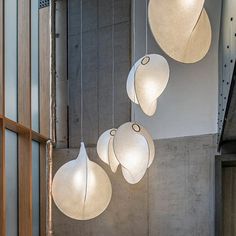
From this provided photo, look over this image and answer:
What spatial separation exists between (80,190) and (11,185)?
2.34 meters

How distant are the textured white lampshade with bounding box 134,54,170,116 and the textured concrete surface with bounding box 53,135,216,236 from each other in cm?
248

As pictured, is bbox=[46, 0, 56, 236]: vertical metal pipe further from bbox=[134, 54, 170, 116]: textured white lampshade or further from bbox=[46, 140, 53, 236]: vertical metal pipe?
bbox=[134, 54, 170, 116]: textured white lampshade

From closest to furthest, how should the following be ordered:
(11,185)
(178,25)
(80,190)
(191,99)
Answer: (178,25)
(80,190)
(11,185)
(191,99)

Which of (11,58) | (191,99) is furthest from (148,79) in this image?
(11,58)

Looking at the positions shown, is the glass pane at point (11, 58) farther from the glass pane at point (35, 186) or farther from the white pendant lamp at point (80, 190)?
the white pendant lamp at point (80, 190)

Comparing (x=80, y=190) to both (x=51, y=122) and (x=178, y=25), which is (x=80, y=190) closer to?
(x=178, y=25)

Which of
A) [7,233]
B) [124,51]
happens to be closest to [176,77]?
[124,51]

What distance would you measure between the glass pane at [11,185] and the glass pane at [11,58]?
0.34m

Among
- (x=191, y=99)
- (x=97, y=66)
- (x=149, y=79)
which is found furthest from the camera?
(x=97, y=66)

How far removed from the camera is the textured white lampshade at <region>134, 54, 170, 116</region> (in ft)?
8.11

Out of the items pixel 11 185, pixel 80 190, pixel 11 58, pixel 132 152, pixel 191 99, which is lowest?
pixel 11 185

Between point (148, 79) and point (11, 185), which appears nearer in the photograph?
point (148, 79)

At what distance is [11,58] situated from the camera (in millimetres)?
4809

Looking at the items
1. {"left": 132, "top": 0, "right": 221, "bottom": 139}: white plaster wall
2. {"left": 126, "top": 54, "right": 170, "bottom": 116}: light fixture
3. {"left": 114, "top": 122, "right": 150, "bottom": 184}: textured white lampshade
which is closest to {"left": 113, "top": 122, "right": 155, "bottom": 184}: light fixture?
{"left": 114, "top": 122, "right": 150, "bottom": 184}: textured white lampshade
